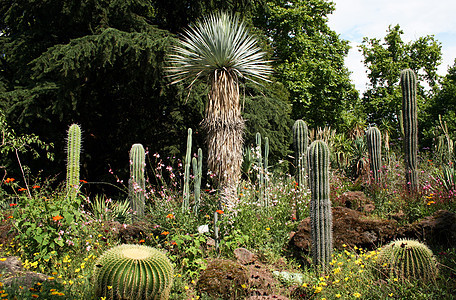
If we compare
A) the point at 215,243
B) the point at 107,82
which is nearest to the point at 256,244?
the point at 215,243

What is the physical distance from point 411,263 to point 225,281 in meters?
2.05

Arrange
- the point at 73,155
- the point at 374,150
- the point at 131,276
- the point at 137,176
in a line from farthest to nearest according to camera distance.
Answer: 1. the point at 374,150
2. the point at 73,155
3. the point at 137,176
4. the point at 131,276

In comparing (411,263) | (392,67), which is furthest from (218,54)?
(392,67)

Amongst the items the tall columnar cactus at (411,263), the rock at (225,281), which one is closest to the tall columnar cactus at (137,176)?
the rock at (225,281)

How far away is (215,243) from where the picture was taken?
5840 mm

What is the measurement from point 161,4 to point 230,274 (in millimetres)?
11219

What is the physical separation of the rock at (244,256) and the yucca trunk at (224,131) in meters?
1.65

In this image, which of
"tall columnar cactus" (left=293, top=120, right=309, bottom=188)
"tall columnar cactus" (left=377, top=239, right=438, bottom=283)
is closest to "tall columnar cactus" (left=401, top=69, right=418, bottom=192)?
"tall columnar cactus" (left=293, top=120, right=309, bottom=188)

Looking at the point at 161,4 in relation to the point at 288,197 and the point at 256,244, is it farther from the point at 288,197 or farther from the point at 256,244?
the point at 256,244

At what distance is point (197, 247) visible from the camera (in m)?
5.30

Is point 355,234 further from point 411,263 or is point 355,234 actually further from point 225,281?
point 225,281

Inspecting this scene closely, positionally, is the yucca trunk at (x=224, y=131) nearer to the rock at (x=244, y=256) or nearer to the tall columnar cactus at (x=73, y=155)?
the rock at (x=244, y=256)

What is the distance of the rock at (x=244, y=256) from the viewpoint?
5.30m

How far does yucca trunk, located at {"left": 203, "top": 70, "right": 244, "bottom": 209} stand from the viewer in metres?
7.04
